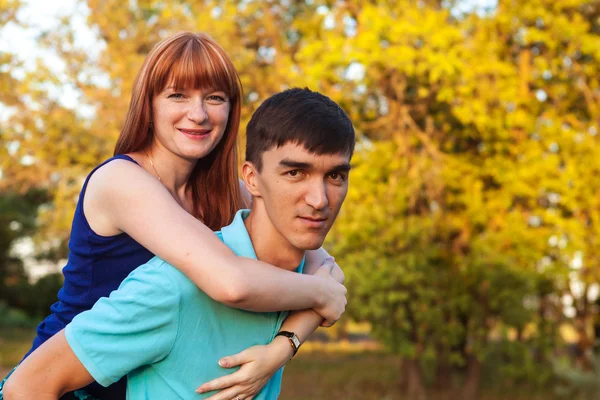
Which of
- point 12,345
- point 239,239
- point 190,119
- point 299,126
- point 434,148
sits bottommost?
point 12,345

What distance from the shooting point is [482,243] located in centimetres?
1091

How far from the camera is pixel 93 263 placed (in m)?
2.53

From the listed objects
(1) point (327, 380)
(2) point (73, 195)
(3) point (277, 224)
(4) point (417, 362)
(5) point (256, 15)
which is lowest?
(1) point (327, 380)

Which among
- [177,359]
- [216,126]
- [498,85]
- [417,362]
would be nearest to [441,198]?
[498,85]

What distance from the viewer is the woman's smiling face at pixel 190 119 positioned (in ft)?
8.36

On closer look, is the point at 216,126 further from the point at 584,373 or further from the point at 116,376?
the point at 584,373

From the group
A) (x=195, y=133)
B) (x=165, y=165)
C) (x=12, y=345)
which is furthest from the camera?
(x=12, y=345)

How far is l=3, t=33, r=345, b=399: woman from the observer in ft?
6.50

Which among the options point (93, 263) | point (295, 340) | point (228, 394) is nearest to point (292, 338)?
point (295, 340)

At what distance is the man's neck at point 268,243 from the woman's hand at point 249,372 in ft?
0.78

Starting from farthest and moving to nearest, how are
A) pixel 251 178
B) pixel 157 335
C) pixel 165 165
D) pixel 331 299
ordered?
1. pixel 165 165
2. pixel 331 299
3. pixel 251 178
4. pixel 157 335

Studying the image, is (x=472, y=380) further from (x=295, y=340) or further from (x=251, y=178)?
(x=251, y=178)

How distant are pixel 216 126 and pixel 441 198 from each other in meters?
9.09

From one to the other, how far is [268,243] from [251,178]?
0.61 ft
